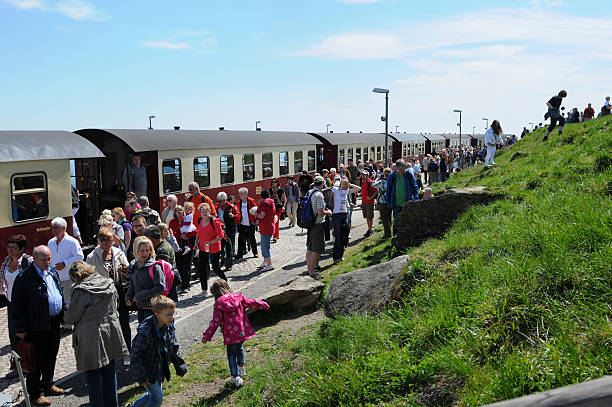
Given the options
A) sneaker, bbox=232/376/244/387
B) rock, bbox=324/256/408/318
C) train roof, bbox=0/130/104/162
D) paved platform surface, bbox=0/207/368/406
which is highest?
train roof, bbox=0/130/104/162

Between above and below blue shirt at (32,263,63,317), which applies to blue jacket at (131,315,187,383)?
below

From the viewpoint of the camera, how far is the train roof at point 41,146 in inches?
400

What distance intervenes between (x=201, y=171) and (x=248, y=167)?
3.21m

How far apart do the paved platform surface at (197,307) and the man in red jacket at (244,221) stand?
0.38m

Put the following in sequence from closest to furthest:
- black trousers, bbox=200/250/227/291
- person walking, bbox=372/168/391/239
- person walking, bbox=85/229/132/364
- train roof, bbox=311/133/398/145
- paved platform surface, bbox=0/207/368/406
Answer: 1. paved platform surface, bbox=0/207/368/406
2. person walking, bbox=85/229/132/364
3. black trousers, bbox=200/250/227/291
4. person walking, bbox=372/168/391/239
5. train roof, bbox=311/133/398/145

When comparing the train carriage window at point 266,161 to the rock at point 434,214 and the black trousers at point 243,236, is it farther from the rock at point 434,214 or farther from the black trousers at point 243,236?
the rock at point 434,214

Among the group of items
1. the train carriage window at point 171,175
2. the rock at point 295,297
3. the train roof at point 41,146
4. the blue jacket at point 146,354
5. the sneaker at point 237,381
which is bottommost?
the sneaker at point 237,381

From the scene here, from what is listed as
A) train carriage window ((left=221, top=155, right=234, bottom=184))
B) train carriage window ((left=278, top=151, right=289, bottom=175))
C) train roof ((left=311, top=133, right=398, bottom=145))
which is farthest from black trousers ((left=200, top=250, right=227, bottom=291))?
train roof ((left=311, top=133, right=398, bottom=145))

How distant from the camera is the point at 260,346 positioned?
708 cm

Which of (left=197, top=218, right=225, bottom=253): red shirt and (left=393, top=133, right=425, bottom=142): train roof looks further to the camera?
(left=393, top=133, right=425, bottom=142): train roof

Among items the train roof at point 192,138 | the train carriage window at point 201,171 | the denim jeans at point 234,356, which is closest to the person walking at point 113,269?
the denim jeans at point 234,356

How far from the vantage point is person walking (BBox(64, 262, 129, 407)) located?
16.9ft

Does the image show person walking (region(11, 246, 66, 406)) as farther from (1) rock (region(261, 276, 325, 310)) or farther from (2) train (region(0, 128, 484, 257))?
(2) train (region(0, 128, 484, 257))

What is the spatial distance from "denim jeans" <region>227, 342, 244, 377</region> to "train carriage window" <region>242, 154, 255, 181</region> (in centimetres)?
1420
